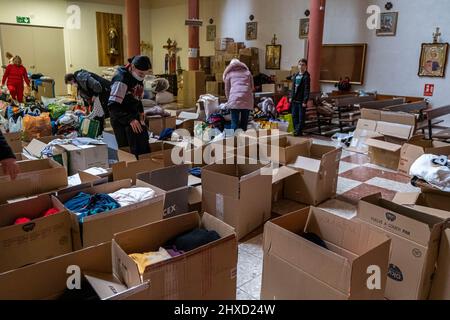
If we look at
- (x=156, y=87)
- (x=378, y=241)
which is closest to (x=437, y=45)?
(x=156, y=87)

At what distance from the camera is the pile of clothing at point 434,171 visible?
2412mm

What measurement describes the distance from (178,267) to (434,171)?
1.94 meters

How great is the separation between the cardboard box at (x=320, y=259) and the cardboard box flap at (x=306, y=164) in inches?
51.7

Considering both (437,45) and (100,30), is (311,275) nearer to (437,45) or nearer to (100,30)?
(437,45)

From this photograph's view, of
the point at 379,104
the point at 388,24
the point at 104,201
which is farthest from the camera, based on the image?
the point at 388,24

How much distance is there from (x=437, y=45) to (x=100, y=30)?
32.9ft

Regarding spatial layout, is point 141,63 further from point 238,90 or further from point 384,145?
point 384,145

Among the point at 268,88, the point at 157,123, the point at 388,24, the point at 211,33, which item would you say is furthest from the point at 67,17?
the point at 388,24

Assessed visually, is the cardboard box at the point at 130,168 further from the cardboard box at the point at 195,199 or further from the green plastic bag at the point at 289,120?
the green plastic bag at the point at 289,120

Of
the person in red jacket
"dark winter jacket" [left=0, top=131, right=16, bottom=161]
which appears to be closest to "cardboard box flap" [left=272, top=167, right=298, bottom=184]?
"dark winter jacket" [left=0, top=131, right=16, bottom=161]

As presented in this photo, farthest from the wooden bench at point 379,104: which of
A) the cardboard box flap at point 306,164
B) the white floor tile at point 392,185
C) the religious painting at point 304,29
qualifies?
the religious painting at point 304,29

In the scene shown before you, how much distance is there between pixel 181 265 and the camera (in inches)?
55.5

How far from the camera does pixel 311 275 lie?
58.6 inches
